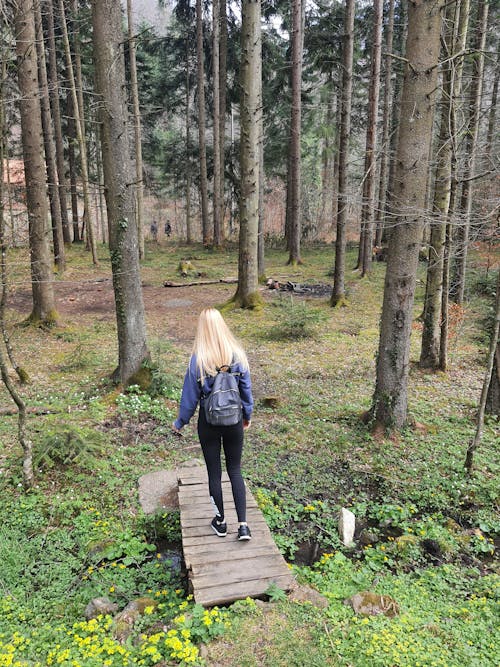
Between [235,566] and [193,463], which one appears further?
[193,463]

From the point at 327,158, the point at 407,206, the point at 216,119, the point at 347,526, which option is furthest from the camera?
the point at 327,158

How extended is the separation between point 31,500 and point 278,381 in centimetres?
A: 466

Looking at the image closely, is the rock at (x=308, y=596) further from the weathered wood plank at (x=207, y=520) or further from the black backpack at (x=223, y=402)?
the black backpack at (x=223, y=402)

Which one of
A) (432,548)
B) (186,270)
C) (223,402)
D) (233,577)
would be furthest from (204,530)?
(186,270)

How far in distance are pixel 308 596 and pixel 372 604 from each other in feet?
1.66

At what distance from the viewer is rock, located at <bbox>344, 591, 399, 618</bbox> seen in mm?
3395

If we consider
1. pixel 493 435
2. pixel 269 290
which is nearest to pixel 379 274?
pixel 269 290

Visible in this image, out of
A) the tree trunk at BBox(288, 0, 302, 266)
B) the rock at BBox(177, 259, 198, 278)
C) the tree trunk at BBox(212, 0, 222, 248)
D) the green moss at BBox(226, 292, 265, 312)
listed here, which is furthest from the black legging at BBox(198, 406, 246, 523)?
the tree trunk at BBox(212, 0, 222, 248)

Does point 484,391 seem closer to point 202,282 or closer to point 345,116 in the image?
point 345,116

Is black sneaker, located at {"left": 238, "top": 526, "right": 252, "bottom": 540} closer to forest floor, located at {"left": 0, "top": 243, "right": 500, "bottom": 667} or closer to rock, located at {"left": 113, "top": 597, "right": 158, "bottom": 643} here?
forest floor, located at {"left": 0, "top": 243, "right": 500, "bottom": 667}

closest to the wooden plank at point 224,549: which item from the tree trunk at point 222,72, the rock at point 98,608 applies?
the rock at point 98,608

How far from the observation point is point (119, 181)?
21.6 ft

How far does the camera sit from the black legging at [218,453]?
3.77 meters

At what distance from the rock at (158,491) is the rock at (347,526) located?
5.69 feet
